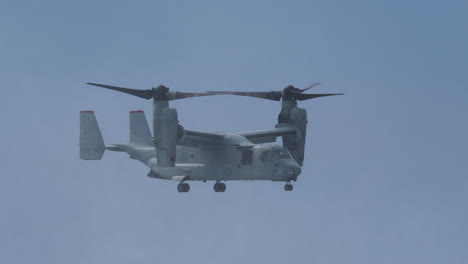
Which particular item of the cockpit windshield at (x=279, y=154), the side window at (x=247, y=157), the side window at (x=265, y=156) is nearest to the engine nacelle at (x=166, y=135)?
the side window at (x=247, y=157)

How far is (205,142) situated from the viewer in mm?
56031

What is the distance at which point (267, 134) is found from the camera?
58844mm

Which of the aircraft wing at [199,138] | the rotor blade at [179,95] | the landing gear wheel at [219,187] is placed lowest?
the landing gear wheel at [219,187]

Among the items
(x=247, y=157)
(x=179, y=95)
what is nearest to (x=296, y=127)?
(x=247, y=157)

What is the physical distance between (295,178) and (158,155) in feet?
24.2

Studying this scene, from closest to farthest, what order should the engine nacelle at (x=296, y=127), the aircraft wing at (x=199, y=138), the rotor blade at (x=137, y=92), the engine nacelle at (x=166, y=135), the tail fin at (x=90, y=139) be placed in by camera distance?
the engine nacelle at (x=166, y=135)
the rotor blade at (x=137, y=92)
the aircraft wing at (x=199, y=138)
the engine nacelle at (x=296, y=127)
the tail fin at (x=90, y=139)

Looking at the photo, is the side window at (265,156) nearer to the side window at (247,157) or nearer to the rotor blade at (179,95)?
the side window at (247,157)

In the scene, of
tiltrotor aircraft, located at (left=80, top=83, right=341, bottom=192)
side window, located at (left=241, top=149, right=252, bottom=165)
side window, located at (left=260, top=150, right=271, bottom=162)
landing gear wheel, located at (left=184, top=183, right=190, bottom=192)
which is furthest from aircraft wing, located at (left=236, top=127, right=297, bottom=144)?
landing gear wheel, located at (left=184, top=183, right=190, bottom=192)

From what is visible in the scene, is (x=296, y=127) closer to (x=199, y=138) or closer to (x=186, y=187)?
(x=199, y=138)

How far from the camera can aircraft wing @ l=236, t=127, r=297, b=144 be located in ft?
190

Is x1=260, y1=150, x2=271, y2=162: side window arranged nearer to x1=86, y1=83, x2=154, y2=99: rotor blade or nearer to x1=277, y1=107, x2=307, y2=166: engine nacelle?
x1=277, y1=107, x2=307, y2=166: engine nacelle

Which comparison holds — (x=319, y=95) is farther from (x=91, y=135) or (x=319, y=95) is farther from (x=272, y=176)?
(x=91, y=135)

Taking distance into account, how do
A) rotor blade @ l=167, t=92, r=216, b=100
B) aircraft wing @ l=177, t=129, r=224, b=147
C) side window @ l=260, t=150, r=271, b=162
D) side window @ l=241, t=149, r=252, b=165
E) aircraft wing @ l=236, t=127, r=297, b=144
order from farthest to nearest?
1. aircraft wing @ l=236, t=127, r=297, b=144
2. aircraft wing @ l=177, t=129, r=224, b=147
3. side window @ l=241, t=149, r=252, b=165
4. side window @ l=260, t=150, r=271, b=162
5. rotor blade @ l=167, t=92, r=216, b=100

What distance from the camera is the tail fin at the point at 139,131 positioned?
60562 mm
